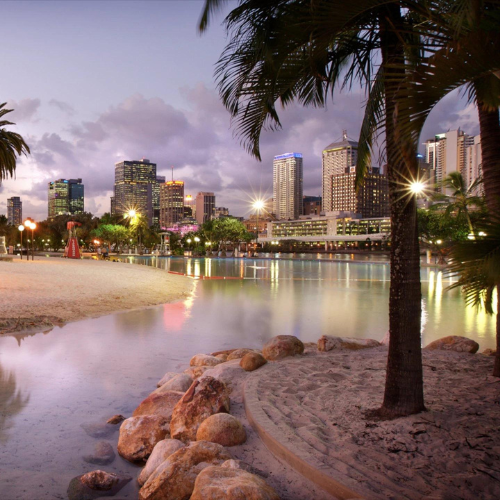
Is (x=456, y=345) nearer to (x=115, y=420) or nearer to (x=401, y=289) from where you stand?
(x=401, y=289)

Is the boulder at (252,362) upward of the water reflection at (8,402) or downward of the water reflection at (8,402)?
upward

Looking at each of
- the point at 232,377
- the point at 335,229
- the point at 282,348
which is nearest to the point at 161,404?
the point at 232,377

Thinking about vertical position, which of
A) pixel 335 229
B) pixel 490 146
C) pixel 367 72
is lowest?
pixel 490 146

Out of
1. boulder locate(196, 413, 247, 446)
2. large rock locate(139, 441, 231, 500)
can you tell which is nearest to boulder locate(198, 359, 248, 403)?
boulder locate(196, 413, 247, 446)

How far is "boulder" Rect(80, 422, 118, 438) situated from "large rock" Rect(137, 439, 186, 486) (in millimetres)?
1220

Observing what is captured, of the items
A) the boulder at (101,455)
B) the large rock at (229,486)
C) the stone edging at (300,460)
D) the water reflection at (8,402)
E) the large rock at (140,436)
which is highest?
the large rock at (229,486)

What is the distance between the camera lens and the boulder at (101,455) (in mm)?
4309

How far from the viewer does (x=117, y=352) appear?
8.48 m

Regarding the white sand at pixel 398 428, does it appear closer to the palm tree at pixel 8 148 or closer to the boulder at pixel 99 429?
the boulder at pixel 99 429

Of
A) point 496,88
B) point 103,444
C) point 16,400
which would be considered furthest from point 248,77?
point 16,400

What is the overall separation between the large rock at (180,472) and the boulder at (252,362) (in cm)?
245

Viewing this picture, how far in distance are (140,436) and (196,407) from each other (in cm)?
62

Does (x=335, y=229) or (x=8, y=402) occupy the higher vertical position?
(x=335, y=229)

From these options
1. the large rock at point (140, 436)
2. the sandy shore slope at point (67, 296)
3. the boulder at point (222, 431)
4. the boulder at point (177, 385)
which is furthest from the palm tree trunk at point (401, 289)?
the sandy shore slope at point (67, 296)
